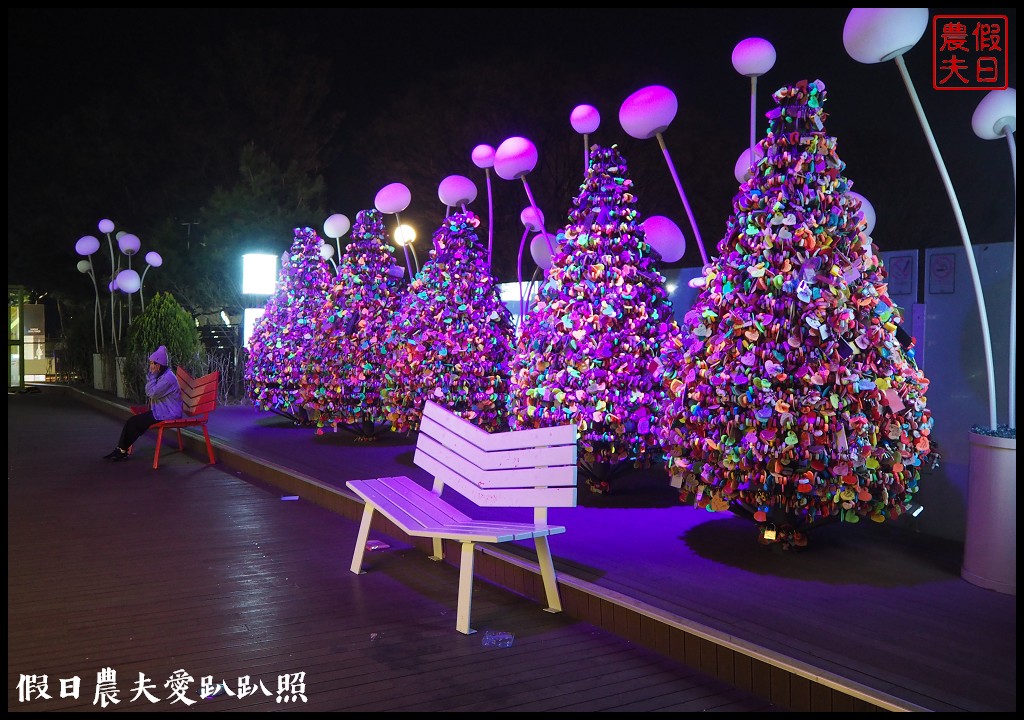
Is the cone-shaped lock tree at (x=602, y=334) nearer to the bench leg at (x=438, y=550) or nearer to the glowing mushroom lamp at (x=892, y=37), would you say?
the bench leg at (x=438, y=550)

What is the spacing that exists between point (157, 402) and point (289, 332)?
79.3 inches

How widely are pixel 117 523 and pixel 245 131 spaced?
2706 cm

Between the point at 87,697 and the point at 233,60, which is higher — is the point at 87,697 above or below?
below

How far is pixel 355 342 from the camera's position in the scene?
11.6 m

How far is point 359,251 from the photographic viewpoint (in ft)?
39.4

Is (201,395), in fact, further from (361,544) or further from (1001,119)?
(1001,119)

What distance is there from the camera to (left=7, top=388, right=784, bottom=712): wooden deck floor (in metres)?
3.87

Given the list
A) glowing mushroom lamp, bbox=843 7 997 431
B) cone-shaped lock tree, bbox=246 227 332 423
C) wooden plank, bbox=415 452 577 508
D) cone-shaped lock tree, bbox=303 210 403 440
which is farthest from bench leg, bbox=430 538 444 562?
cone-shaped lock tree, bbox=246 227 332 423

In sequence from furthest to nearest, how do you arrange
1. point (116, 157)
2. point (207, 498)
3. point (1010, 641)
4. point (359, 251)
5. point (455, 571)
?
point (116, 157) < point (359, 251) < point (207, 498) < point (455, 571) < point (1010, 641)

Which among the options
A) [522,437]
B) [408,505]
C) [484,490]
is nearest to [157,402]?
[408,505]

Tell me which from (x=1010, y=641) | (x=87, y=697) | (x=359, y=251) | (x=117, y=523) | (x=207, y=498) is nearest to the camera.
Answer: (x=87, y=697)

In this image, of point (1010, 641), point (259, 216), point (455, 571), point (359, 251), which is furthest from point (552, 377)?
point (259, 216)

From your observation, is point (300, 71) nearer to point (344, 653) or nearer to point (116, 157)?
point (116, 157)

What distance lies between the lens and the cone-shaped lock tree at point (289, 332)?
12391mm
